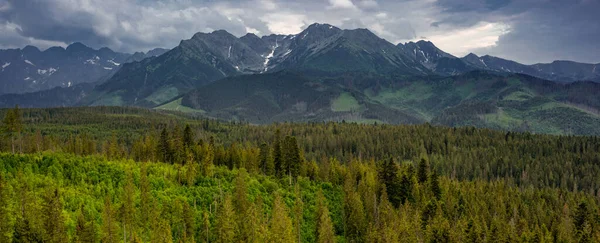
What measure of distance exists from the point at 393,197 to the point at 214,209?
56.0 meters

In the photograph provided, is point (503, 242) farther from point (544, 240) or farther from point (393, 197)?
point (393, 197)

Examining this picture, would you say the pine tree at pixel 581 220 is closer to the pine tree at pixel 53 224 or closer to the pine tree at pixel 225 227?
the pine tree at pixel 225 227

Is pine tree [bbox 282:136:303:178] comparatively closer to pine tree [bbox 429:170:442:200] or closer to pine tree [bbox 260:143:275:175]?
pine tree [bbox 260:143:275:175]

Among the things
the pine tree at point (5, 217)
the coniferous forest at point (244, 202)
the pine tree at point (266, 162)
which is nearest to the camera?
the pine tree at point (5, 217)

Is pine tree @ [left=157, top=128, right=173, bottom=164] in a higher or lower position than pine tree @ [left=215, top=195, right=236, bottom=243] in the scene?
higher

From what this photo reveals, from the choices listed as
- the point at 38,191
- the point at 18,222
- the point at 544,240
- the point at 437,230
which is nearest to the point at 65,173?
the point at 38,191

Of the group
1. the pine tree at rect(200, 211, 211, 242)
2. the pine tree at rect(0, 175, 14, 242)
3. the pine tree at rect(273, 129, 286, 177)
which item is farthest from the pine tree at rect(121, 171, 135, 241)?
the pine tree at rect(273, 129, 286, 177)

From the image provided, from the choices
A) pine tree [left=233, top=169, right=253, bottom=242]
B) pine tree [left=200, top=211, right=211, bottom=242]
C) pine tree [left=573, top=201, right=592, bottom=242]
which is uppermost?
pine tree [left=233, top=169, right=253, bottom=242]

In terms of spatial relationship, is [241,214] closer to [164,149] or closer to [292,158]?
[292,158]

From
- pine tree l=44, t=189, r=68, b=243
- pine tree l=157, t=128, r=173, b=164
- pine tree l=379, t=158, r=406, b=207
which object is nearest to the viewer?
pine tree l=44, t=189, r=68, b=243

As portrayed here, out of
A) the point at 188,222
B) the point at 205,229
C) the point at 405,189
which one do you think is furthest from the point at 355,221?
the point at 188,222

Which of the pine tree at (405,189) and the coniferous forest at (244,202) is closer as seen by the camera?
the coniferous forest at (244,202)

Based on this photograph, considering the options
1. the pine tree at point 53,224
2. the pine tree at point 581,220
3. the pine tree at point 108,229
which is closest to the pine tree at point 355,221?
the pine tree at point 581,220

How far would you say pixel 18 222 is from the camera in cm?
6844
